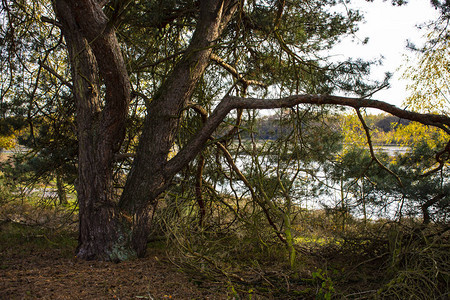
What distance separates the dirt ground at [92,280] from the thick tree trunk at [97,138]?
261 millimetres

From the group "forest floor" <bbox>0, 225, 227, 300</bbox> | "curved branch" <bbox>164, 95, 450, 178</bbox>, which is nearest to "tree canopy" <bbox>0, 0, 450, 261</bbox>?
"curved branch" <bbox>164, 95, 450, 178</bbox>

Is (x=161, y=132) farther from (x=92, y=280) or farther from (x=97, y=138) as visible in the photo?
(x=92, y=280)

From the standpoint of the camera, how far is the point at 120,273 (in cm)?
324

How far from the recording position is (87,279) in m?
3.05

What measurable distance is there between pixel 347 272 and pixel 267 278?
2.76 feet

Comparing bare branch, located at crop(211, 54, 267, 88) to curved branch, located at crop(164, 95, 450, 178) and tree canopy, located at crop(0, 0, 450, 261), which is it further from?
curved branch, located at crop(164, 95, 450, 178)

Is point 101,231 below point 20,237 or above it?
above

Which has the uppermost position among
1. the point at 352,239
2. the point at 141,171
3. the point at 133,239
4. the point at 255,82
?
the point at 255,82

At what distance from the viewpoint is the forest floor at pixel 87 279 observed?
2.73 meters

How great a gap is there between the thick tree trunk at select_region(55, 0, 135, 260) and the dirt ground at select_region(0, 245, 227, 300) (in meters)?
0.26

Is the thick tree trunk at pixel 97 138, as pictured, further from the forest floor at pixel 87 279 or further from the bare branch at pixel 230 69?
the bare branch at pixel 230 69

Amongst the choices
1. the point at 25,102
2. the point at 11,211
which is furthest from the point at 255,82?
the point at 11,211

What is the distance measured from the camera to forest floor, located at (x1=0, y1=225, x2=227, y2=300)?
2.73 meters

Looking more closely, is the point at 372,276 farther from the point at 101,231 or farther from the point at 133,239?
the point at 101,231
